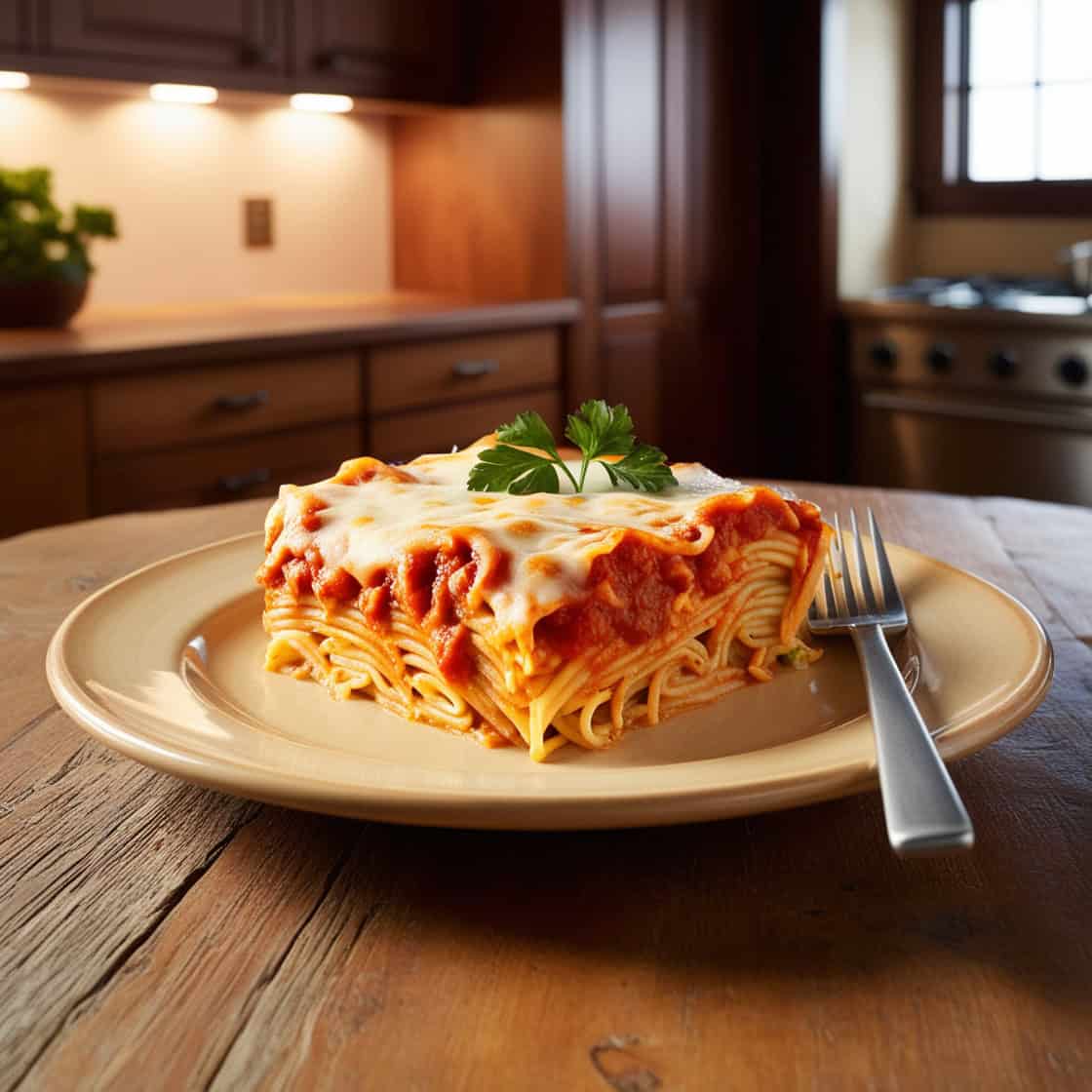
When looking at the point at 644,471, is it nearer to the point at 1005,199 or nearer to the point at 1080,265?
the point at 1080,265

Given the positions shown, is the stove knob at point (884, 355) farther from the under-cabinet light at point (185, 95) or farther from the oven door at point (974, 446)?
the under-cabinet light at point (185, 95)

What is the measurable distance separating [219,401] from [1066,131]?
271 centimetres

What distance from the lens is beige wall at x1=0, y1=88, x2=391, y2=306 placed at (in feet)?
10.6

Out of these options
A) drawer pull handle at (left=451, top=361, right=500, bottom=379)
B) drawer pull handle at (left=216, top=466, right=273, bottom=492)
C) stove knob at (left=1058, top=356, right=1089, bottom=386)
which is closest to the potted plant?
drawer pull handle at (left=216, top=466, right=273, bottom=492)

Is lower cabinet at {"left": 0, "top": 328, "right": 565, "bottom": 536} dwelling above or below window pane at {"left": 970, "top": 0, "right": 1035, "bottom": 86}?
below

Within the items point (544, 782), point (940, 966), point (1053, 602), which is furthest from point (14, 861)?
point (1053, 602)

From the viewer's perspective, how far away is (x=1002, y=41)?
4020mm

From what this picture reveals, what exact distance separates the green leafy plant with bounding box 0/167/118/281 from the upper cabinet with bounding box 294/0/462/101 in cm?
72

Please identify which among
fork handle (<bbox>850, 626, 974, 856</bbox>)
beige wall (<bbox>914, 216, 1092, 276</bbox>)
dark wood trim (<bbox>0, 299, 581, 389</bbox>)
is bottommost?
fork handle (<bbox>850, 626, 974, 856</bbox>)

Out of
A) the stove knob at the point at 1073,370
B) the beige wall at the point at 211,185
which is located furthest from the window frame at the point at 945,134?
the beige wall at the point at 211,185

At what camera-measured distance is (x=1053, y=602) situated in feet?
3.74

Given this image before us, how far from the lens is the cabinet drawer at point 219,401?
2.61 metres

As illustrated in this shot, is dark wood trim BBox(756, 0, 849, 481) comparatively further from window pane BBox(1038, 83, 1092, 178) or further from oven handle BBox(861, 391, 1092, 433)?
window pane BBox(1038, 83, 1092, 178)

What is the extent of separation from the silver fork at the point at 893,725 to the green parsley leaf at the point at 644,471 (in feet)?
0.42
